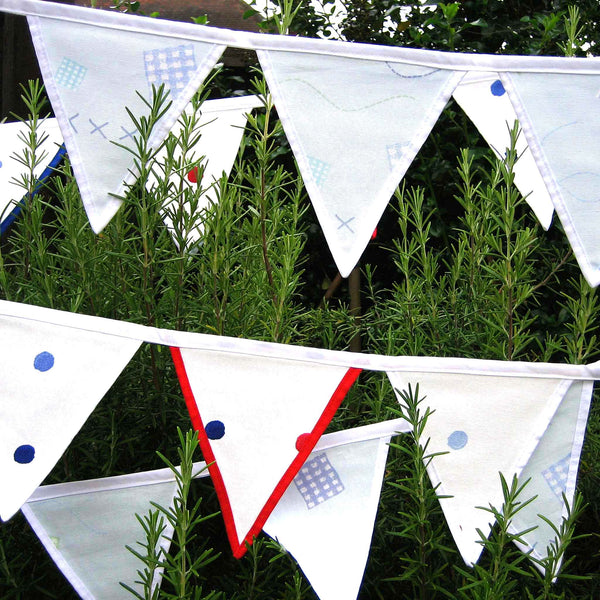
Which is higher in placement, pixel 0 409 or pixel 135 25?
pixel 135 25

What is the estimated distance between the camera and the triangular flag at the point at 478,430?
1.07 metres

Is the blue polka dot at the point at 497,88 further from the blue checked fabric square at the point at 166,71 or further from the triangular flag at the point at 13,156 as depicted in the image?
the triangular flag at the point at 13,156

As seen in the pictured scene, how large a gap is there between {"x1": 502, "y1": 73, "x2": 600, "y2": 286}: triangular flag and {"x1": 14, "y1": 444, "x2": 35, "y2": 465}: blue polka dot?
3.00ft

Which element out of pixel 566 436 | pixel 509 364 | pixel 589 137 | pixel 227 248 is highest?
pixel 589 137

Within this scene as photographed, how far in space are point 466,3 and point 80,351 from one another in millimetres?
2459

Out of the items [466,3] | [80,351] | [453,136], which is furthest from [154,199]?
[466,3]

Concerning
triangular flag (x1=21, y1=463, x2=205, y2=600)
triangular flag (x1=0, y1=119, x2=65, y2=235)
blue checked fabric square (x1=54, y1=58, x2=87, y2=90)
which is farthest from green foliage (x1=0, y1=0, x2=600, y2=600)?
triangular flag (x1=0, y1=119, x2=65, y2=235)

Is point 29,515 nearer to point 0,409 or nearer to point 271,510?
point 0,409

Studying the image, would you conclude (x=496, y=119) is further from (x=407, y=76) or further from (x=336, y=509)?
(x=336, y=509)

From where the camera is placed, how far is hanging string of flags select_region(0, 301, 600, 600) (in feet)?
3.36

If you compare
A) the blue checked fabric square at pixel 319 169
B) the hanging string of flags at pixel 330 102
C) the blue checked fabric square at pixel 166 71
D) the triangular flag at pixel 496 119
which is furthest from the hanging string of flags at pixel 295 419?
the triangular flag at pixel 496 119

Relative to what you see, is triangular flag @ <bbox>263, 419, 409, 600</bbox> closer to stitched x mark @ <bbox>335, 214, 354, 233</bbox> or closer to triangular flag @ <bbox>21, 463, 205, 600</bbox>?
triangular flag @ <bbox>21, 463, 205, 600</bbox>

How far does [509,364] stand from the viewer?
3.52 ft

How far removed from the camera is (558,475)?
3.60ft
